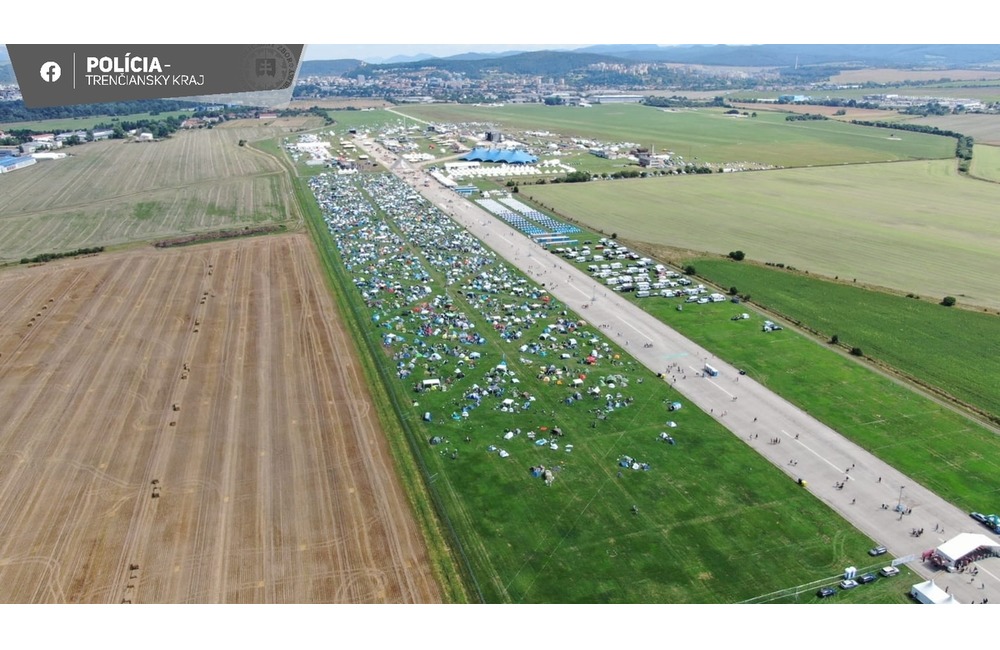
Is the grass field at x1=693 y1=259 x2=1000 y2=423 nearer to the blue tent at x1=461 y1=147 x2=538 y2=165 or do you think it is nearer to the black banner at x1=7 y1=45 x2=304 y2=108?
the black banner at x1=7 y1=45 x2=304 y2=108

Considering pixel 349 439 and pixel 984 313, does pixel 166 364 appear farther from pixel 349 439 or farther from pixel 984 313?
pixel 984 313

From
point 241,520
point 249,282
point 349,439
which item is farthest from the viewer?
point 249,282

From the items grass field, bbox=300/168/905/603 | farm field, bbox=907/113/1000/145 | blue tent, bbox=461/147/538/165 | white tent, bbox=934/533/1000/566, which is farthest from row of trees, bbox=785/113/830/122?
white tent, bbox=934/533/1000/566

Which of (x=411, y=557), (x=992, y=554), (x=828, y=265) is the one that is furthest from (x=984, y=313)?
(x=411, y=557)

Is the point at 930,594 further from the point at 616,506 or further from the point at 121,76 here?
the point at 121,76

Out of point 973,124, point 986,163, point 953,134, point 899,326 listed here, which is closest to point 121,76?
point 899,326

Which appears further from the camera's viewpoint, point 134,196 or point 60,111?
point 60,111
